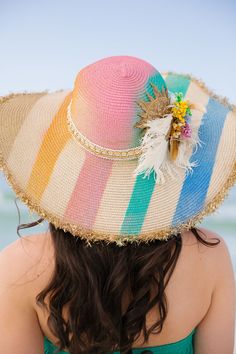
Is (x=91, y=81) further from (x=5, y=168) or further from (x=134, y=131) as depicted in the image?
(x=5, y=168)

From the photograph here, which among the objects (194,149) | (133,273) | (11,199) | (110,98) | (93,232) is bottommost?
(11,199)

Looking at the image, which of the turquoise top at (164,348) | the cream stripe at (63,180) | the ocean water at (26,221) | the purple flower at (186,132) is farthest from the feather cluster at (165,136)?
the ocean water at (26,221)

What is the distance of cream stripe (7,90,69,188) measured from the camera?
Result: 114 cm

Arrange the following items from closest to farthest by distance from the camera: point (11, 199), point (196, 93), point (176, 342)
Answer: point (176, 342), point (196, 93), point (11, 199)

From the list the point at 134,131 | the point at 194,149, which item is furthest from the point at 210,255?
the point at 134,131

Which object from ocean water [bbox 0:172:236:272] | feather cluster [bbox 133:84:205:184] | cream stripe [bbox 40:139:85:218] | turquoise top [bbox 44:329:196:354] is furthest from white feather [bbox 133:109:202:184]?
ocean water [bbox 0:172:236:272]

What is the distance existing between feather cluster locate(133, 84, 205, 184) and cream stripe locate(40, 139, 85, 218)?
0.15 metres

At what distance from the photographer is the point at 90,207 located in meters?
1.08

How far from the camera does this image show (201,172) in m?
1.14

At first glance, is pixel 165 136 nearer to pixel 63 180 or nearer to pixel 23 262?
pixel 63 180

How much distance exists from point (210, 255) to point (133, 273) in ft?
0.80

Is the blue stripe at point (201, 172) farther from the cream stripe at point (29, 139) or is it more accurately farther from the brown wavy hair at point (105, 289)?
the cream stripe at point (29, 139)

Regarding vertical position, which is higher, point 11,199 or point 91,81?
point 91,81

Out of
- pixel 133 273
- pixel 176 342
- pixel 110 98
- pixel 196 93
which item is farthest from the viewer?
pixel 196 93
